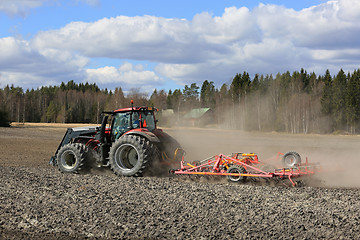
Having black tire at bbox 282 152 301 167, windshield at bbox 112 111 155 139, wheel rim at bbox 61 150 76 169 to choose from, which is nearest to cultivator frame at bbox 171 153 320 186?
black tire at bbox 282 152 301 167

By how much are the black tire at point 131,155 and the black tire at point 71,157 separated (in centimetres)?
100

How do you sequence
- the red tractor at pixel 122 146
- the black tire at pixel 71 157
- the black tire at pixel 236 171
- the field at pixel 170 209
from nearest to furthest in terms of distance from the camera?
the field at pixel 170 209 → the black tire at pixel 236 171 → the red tractor at pixel 122 146 → the black tire at pixel 71 157

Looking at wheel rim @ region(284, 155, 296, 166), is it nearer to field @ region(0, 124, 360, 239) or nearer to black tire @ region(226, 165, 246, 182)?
field @ region(0, 124, 360, 239)

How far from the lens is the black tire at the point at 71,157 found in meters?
11.8

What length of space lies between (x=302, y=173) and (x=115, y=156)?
5.32 m

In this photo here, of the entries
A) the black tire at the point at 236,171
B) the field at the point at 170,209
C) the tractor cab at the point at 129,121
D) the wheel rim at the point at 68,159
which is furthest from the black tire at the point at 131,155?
the black tire at the point at 236,171

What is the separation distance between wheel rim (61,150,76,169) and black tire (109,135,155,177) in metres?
1.53

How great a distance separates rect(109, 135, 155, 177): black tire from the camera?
11047 mm

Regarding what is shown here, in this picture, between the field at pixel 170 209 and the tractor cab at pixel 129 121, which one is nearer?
the field at pixel 170 209

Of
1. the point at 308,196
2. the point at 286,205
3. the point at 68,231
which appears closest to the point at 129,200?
the point at 68,231

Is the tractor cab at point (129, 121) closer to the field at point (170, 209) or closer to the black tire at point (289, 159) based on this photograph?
the field at point (170, 209)

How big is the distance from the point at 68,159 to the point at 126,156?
2109mm

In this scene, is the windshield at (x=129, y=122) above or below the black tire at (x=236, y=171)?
above

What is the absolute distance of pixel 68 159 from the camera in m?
12.4
